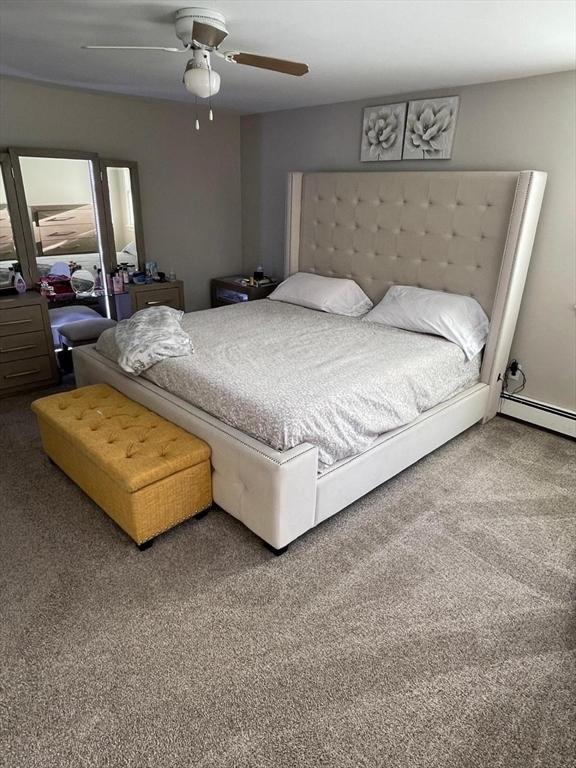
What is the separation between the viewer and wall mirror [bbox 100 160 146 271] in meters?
4.02

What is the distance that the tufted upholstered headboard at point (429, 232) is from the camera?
2928 mm

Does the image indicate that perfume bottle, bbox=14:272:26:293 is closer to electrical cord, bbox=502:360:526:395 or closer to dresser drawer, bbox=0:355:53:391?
dresser drawer, bbox=0:355:53:391

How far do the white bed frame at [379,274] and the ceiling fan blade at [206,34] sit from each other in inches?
61.5

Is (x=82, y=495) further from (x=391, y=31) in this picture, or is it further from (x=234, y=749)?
(x=391, y=31)

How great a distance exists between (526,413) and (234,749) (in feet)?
9.16

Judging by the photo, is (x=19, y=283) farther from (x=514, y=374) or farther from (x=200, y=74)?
(x=514, y=374)

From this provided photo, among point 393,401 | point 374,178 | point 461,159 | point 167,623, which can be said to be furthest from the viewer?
point 374,178

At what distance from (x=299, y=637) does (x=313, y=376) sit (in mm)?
1150

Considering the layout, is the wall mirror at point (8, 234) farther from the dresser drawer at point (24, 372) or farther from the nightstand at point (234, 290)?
the nightstand at point (234, 290)

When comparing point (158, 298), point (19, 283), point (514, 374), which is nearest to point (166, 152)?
point (158, 298)

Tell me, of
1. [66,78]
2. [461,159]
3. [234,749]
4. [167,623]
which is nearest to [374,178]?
[461,159]

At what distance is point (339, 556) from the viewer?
6.97 feet

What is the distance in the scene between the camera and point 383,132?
11.6 feet

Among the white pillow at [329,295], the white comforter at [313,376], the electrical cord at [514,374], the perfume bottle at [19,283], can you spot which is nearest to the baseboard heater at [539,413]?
the electrical cord at [514,374]
